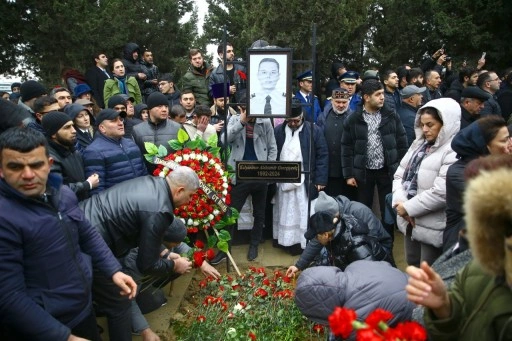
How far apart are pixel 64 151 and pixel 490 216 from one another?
3.78 metres

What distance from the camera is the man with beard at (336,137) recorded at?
6.49 m

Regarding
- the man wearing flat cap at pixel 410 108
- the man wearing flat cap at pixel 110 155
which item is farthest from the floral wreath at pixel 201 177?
the man wearing flat cap at pixel 410 108

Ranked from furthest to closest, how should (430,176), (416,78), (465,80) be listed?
(465,80) < (416,78) < (430,176)

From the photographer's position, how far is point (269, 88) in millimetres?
5555

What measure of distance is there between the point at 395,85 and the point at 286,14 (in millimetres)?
6890

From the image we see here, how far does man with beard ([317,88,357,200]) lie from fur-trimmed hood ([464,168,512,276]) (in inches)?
183

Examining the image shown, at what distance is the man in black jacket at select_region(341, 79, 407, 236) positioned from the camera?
592 cm

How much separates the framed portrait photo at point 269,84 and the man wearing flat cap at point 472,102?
7.04 ft

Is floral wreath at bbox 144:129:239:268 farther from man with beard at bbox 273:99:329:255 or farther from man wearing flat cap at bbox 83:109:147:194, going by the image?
man with beard at bbox 273:99:329:255

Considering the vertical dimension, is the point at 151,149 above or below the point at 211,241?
above

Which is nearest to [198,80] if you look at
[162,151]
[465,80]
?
[162,151]

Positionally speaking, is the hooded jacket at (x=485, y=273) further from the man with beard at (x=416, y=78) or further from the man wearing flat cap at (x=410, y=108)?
the man with beard at (x=416, y=78)

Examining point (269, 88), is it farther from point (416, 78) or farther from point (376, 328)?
point (376, 328)

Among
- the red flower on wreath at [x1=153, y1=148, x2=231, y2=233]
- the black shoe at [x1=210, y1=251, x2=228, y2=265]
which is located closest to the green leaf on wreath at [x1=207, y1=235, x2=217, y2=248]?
the red flower on wreath at [x1=153, y1=148, x2=231, y2=233]
